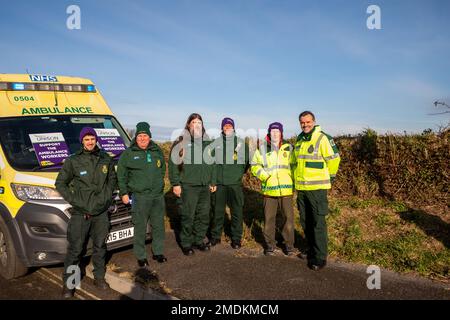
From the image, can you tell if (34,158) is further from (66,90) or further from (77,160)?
(66,90)

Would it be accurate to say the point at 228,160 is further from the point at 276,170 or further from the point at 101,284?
the point at 101,284

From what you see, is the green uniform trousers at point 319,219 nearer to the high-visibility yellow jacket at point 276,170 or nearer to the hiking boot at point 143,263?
the high-visibility yellow jacket at point 276,170

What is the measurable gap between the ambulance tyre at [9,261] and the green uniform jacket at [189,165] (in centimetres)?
238

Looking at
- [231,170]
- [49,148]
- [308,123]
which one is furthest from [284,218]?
[49,148]

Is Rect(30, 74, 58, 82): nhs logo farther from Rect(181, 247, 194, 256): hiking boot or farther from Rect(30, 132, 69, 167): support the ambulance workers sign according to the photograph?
Rect(181, 247, 194, 256): hiking boot

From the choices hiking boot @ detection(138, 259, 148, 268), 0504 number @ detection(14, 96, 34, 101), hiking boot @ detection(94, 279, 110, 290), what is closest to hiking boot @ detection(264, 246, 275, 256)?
hiking boot @ detection(138, 259, 148, 268)

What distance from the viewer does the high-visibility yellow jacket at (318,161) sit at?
4875mm

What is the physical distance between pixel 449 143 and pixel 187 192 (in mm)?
5193

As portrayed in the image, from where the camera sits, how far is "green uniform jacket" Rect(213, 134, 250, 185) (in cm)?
586

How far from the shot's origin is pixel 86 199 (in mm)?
4281

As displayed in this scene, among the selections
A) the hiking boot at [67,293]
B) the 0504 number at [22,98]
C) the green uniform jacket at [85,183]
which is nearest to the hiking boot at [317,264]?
the green uniform jacket at [85,183]

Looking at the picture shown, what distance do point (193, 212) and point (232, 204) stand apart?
2.48ft

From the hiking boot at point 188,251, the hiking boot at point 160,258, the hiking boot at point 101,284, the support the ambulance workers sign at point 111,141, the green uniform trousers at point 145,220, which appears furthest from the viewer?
the support the ambulance workers sign at point 111,141

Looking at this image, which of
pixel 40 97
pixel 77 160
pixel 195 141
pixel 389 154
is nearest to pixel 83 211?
pixel 77 160
